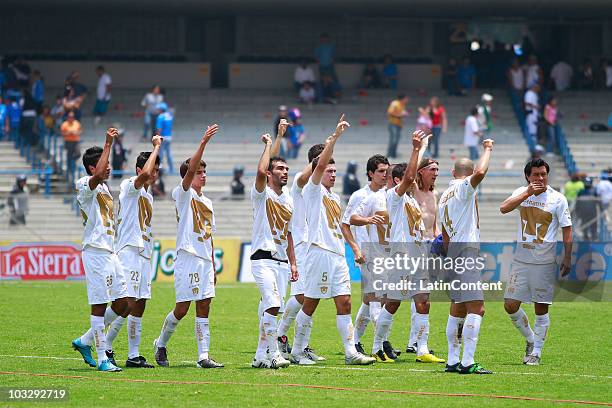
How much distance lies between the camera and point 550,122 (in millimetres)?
39125

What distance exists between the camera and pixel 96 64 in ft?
140

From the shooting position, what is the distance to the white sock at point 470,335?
13.6m

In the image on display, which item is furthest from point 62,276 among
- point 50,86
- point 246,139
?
point 50,86

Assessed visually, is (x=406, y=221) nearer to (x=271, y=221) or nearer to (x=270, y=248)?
(x=271, y=221)

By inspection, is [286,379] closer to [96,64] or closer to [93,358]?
[93,358]

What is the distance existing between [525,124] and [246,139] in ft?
30.4

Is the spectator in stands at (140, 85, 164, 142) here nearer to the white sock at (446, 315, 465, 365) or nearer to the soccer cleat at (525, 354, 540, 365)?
the soccer cleat at (525, 354, 540, 365)

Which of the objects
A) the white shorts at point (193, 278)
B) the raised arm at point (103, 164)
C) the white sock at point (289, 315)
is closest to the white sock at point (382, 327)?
the white sock at point (289, 315)

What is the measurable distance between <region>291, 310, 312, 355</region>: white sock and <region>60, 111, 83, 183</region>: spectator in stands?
21015 mm

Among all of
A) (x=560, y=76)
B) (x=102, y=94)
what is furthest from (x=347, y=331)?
(x=560, y=76)

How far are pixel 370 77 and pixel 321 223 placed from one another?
28822mm

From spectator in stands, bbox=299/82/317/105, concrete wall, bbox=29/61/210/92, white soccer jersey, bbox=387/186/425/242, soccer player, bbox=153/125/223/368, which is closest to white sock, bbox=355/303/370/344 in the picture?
white soccer jersey, bbox=387/186/425/242

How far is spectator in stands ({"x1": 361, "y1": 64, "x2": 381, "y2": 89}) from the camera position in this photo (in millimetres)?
43000

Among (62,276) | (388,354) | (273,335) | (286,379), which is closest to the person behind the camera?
(286,379)
